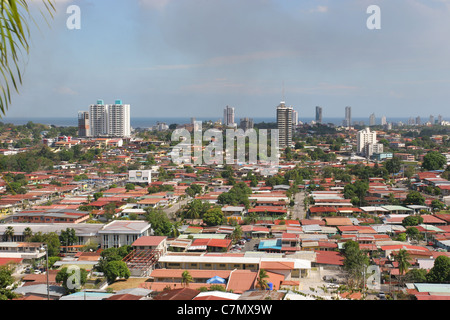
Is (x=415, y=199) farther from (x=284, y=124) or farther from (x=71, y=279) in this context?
(x=284, y=124)

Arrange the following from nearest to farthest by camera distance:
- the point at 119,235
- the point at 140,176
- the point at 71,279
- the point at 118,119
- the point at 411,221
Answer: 1. the point at 71,279
2. the point at 119,235
3. the point at 411,221
4. the point at 140,176
5. the point at 118,119

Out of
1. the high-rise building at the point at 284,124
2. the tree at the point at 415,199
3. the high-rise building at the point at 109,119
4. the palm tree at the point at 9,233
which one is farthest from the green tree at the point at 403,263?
the high-rise building at the point at 109,119

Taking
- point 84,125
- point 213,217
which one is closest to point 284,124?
point 84,125

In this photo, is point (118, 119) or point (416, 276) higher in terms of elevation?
point (118, 119)

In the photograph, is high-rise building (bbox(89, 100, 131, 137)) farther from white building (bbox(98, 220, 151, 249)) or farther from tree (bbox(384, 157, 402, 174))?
white building (bbox(98, 220, 151, 249))

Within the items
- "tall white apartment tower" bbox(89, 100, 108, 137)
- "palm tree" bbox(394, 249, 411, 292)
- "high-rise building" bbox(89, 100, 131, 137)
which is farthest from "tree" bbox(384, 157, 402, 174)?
"tall white apartment tower" bbox(89, 100, 108, 137)

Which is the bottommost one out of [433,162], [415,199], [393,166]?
[415,199]

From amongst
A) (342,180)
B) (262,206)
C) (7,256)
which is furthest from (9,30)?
(342,180)

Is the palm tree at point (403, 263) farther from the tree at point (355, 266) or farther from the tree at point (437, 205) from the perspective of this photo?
the tree at point (437, 205)
